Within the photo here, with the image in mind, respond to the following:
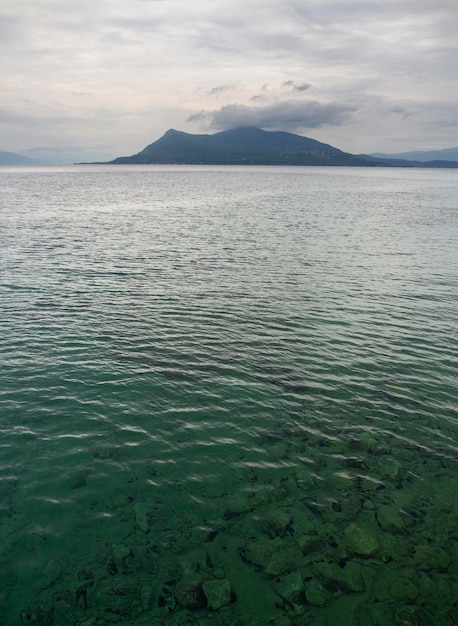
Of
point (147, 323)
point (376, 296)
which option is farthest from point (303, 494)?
point (376, 296)

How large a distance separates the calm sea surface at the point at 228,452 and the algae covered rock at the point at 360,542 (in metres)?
0.09

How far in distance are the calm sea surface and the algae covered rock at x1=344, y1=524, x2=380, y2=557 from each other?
0.09m

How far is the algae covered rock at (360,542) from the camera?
1827cm

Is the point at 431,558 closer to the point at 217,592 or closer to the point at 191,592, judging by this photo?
the point at 217,592

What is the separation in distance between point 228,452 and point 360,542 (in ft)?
28.0

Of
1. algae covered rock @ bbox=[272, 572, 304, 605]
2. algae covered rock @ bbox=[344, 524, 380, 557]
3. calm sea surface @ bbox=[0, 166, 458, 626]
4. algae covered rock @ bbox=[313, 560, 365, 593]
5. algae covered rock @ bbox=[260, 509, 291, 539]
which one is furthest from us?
algae covered rock @ bbox=[260, 509, 291, 539]

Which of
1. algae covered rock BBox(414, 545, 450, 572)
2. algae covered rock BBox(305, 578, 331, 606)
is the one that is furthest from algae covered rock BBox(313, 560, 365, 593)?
algae covered rock BBox(414, 545, 450, 572)

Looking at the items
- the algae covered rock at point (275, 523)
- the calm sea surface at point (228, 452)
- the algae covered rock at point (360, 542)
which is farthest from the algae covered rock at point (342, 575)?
the algae covered rock at point (275, 523)

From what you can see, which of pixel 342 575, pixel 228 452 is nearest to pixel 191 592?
pixel 342 575

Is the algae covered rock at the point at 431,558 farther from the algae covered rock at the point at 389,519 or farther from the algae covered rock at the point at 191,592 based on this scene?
the algae covered rock at the point at 191,592

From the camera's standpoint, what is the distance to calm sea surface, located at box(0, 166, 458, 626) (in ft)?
54.1

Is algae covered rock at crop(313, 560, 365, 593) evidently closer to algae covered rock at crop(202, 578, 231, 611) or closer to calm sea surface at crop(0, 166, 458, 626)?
calm sea surface at crop(0, 166, 458, 626)

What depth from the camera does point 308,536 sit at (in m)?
19.0

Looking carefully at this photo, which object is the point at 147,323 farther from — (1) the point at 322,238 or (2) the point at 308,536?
(1) the point at 322,238
